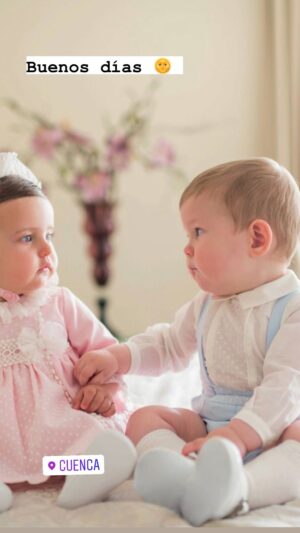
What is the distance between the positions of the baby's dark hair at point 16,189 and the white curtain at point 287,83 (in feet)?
1.01

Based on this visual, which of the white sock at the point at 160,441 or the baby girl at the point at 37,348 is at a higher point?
the baby girl at the point at 37,348

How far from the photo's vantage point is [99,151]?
3.08 feet

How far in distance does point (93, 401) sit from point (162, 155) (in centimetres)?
32

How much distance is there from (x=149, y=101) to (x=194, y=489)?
1.53 ft

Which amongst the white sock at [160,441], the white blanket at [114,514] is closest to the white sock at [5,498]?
the white blanket at [114,514]

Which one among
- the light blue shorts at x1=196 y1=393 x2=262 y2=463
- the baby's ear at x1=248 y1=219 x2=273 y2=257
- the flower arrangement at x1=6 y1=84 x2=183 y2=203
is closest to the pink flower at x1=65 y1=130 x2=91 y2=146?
the flower arrangement at x1=6 y1=84 x2=183 y2=203

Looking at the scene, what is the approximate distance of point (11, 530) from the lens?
710mm

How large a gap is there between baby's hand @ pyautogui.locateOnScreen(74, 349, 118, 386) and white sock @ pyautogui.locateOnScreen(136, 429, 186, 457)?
0.13 metres

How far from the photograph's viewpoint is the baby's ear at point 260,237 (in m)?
0.90

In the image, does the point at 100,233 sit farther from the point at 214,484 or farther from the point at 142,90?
the point at 214,484

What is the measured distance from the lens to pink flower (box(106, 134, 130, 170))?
0.94m

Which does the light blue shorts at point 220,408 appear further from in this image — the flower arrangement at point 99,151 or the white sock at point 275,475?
the flower arrangement at point 99,151

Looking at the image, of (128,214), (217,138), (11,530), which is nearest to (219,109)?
(217,138)

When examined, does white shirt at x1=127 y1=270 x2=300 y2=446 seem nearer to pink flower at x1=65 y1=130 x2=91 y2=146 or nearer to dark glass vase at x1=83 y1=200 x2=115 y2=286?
dark glass vase at x1=83 y1=200 x2=115 y2=286
